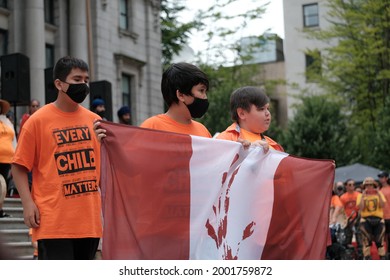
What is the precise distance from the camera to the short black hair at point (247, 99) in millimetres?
6164

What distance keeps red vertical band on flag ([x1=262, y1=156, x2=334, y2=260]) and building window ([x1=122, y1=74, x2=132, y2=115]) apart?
100 feet

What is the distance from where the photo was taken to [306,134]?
4206 cm

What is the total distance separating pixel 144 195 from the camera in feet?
17.5

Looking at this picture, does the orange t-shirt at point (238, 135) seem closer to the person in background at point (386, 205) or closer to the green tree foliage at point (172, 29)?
the person in background at point (386, 205)

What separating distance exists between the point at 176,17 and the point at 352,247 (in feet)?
95.4

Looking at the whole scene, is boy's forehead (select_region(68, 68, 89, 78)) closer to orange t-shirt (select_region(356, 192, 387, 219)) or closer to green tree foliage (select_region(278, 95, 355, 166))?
orange t-shirt (select_region(356, 192, 387, 219))

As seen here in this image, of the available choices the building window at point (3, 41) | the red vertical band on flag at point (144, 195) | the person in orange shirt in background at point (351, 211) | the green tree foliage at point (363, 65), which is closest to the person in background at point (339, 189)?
the person in orange shirt in background at point (351, 211)

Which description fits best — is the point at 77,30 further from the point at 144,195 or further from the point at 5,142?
the point at 144,195

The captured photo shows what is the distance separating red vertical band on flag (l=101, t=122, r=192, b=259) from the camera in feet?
17.3

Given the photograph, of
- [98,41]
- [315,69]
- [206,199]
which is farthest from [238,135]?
[315,69]

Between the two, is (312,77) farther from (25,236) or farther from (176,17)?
(25,236)

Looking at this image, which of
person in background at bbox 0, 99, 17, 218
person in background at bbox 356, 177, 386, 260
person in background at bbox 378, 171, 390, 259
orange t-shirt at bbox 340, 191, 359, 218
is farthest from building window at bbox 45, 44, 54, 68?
person in background at bbox 0, 99, 17, 218

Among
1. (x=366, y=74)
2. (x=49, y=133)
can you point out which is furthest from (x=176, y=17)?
(x=49, y=133)

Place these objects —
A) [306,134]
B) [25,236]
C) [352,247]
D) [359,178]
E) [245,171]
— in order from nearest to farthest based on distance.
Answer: [245,171], [25,236], [352,247], [359,178], [306,134]
